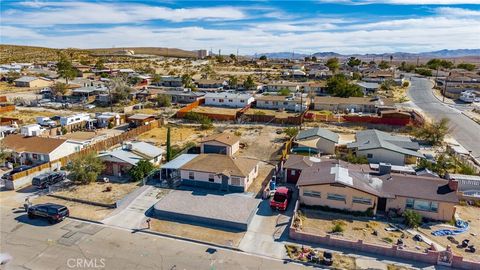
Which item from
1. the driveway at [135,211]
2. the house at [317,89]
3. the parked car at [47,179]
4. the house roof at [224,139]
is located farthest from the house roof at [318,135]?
the house at [317,89]

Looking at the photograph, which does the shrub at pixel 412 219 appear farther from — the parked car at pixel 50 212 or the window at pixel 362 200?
the parked car at pixel 50 212

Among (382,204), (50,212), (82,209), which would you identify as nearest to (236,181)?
(382,204)

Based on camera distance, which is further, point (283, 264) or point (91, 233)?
point (91, 233)

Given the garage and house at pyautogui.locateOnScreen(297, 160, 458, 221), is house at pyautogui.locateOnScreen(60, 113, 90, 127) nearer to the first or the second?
the garage

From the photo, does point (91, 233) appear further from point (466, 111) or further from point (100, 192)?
point (466, 111)

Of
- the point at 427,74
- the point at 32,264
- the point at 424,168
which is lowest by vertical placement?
Result: the point at 32,264

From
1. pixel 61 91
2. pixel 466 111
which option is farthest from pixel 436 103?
pixel 61 91

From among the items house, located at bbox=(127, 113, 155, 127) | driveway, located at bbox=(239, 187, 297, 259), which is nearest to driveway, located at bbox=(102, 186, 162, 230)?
driveway, located at bbox=(239, 187, 297, 259)

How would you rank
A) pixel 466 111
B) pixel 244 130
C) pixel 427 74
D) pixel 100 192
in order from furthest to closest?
pixel 427 74 < pixel 466 111 < pixel 244 130 < pixel 100 192
